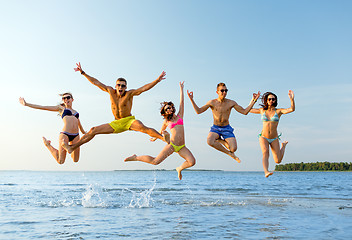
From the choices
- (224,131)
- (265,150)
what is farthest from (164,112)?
(265,150)

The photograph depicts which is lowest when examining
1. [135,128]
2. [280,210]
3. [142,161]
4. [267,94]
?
[280,210]

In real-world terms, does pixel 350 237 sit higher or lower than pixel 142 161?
lower

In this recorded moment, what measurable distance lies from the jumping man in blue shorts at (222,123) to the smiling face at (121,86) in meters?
2.69

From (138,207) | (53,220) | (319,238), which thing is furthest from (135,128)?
(138,207)

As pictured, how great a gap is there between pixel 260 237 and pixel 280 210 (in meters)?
11.8

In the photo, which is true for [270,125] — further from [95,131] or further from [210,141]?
[95,131]

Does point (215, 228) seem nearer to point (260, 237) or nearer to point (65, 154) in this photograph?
point (260, 237)

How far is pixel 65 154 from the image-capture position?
520 inches

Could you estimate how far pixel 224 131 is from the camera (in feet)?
43.1

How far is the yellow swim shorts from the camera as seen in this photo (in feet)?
37.8

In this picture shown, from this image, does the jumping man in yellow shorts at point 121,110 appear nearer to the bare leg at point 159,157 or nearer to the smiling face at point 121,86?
the smiling face at point 121,86

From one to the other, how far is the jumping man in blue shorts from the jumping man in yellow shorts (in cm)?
213

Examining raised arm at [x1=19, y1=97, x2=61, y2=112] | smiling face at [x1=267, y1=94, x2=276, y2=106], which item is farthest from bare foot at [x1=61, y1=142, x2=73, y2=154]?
smiling face at [x1=267, y1=94, x2=276, y2=106]

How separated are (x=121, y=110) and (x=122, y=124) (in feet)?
1.55
